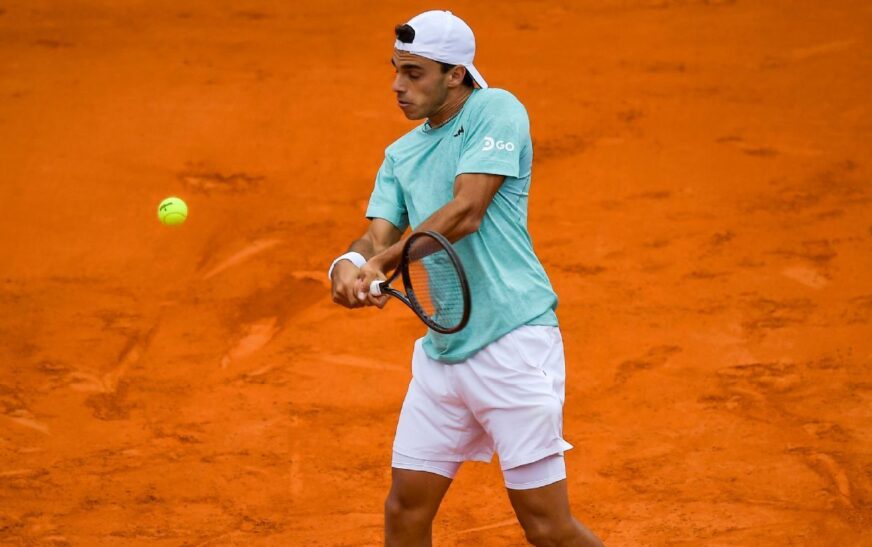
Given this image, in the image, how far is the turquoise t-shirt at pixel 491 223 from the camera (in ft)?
13.3

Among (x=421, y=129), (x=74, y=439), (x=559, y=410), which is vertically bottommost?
(x=74, y=439)

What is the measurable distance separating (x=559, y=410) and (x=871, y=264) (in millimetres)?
4324

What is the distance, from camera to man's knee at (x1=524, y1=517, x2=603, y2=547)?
4102 mm

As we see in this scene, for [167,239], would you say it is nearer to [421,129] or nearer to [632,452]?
[632,452]

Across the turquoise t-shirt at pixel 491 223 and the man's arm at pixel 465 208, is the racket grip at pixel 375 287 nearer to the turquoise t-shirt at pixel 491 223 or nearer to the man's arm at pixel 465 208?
the man's arm at pixel 465 208

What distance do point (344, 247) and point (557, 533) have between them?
4253mm

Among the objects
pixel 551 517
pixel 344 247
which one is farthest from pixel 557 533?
pixel 344 247

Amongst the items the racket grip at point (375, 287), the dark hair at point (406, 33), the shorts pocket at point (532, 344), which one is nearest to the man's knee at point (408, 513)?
the shorts pocket at point (532, 344)

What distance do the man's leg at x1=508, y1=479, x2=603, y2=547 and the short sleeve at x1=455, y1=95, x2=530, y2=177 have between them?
3.40ft

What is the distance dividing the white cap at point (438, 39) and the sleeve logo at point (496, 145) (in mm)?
258

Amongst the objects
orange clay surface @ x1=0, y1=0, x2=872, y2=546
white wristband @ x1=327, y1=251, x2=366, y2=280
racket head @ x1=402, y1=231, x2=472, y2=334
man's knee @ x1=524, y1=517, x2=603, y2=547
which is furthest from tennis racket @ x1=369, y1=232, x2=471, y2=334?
orange clay surface @ x1=0, y1=0, x2=872, y2=546

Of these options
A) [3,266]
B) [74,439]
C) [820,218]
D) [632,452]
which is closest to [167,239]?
[3,266]

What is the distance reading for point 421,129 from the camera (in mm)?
4309

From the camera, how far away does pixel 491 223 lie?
411 centimetres
